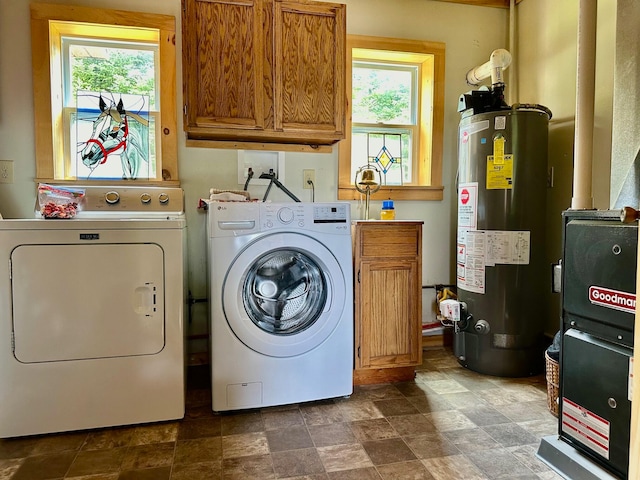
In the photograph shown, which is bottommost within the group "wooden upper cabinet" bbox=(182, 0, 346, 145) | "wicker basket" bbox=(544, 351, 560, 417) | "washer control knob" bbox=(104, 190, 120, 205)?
"wicker basket" bbox=(544, 351, 560, 417)

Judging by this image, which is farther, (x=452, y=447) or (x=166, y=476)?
(x=452, y=447)

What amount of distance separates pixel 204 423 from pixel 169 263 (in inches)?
28.6

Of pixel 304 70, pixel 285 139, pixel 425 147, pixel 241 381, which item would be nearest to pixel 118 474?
pixel 241 381

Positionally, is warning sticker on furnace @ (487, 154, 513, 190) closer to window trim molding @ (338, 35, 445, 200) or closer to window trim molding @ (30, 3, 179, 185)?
window trim molding @ (338, 35, 445, 200)

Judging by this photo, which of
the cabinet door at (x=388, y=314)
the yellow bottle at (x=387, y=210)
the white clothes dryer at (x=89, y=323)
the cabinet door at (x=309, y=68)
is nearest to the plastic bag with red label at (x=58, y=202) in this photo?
the white clothes dryer at (x=89, y=323)

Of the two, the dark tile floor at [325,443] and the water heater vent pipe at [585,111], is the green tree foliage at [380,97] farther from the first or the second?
the dark tile floor at [325,443]

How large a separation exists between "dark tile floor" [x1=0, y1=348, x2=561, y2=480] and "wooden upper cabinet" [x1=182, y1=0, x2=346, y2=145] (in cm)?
143

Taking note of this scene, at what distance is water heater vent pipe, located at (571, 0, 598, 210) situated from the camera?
66.7 inches

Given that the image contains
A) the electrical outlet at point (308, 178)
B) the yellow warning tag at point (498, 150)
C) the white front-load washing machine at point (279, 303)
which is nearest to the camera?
A: the white front-load washing machine at point (279, 303)

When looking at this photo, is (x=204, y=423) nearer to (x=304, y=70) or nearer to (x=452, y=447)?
(x=452, y=447)

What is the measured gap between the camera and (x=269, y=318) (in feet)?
6.54

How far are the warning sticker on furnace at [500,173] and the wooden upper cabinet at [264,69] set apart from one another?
2.75 feet

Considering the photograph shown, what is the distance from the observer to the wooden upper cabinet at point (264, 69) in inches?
84.1

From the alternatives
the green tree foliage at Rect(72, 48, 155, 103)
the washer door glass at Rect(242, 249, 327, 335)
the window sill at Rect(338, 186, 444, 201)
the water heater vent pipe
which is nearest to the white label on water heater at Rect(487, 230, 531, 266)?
the water heater vent pipe
